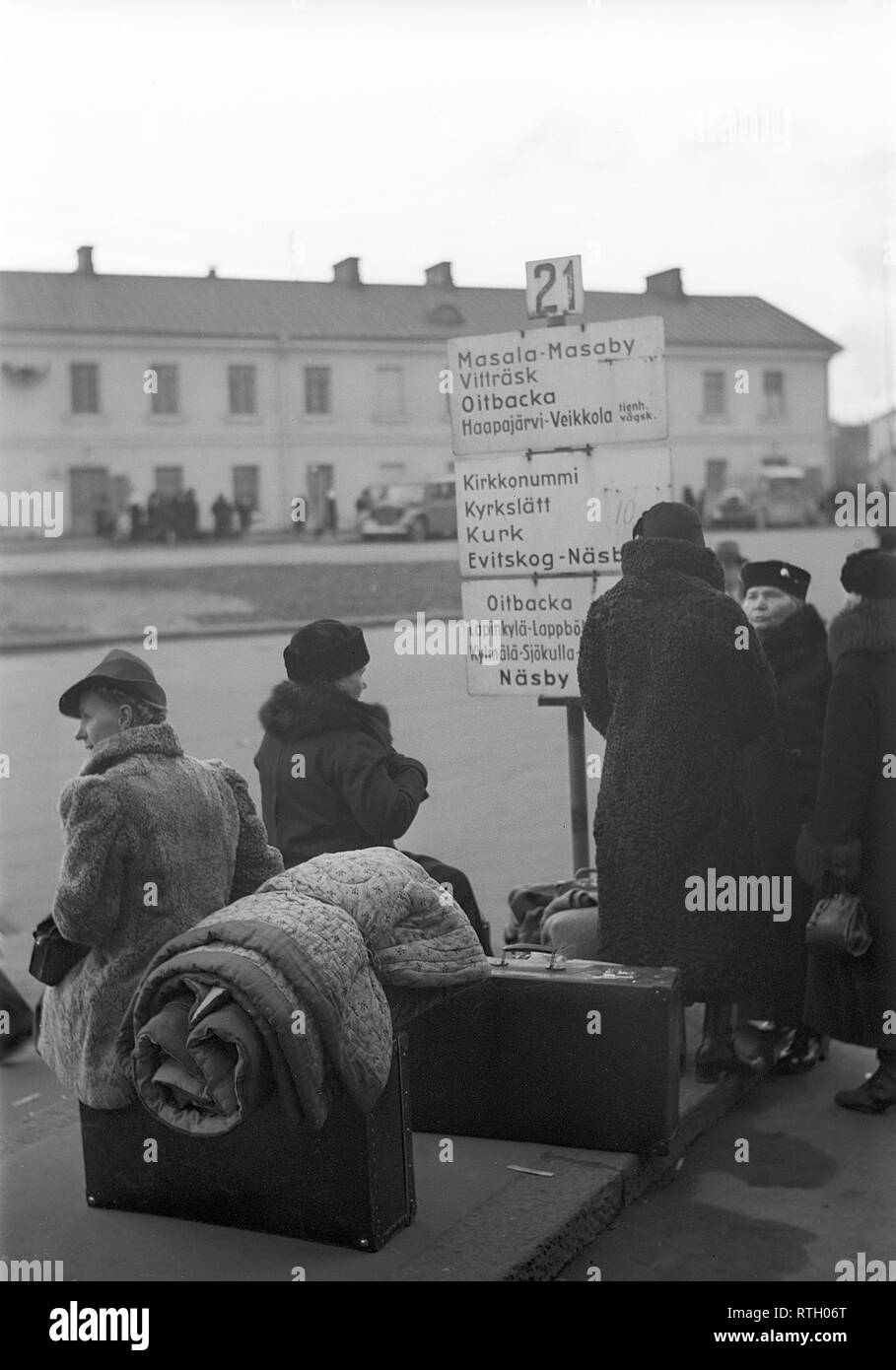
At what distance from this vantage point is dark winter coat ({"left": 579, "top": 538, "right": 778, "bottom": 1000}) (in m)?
4.76

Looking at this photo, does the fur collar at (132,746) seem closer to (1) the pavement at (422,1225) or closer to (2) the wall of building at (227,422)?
(1) the pavement at (422,1225)

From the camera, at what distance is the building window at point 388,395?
4862 centimetres

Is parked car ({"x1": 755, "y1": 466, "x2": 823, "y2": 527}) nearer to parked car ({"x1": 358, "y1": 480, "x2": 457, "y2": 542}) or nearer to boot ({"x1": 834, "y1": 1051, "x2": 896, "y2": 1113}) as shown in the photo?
parked car ({"x1": 358, "y1": 480, "x2": 457, "y2": 542})

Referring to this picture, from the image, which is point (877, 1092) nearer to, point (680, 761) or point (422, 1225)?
point (680, 761)

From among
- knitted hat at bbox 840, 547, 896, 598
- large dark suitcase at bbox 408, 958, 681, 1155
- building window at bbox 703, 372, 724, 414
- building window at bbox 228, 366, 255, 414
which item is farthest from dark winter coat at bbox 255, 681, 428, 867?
building window at bbox 703, 372, 724, 414

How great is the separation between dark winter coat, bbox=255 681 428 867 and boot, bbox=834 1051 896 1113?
1713 millimetres

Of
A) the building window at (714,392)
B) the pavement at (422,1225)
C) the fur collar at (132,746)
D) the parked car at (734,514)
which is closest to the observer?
the pavement at (422,1225)

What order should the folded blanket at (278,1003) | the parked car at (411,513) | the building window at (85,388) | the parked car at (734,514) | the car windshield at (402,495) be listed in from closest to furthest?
the folded blanket at (278,1003) < the parked car at (411,513) < the car windshield at (402,495) < the building window at (85,388) < the parked car at (734,514)

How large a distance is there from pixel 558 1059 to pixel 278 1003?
141cm

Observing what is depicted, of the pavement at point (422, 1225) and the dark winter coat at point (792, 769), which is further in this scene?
the dark winter coat at point (792, 769)

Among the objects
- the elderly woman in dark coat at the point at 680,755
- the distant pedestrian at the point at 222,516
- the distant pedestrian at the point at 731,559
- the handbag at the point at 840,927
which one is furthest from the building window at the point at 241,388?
the handbag at the point at 840,927

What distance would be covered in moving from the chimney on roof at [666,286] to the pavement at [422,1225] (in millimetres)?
47737

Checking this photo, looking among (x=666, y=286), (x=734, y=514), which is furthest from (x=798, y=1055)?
(x=666, y=286)
